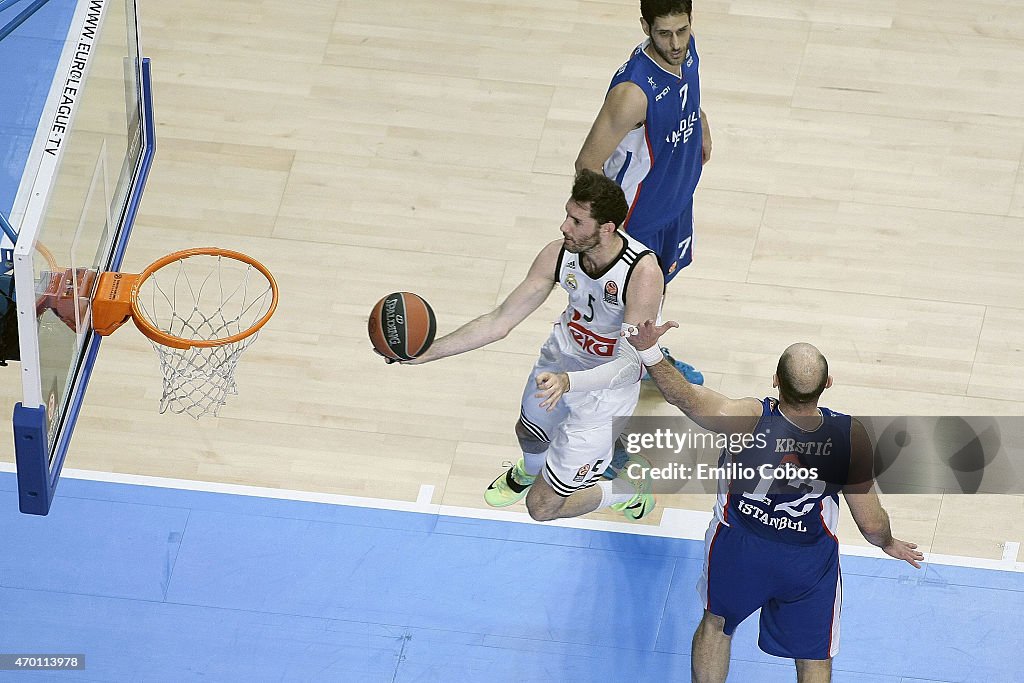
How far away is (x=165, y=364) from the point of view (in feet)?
21.6

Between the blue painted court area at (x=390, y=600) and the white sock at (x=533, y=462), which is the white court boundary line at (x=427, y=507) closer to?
the blue painted court area at (x=390, y=600)

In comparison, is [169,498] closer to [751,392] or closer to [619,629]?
[619,629]

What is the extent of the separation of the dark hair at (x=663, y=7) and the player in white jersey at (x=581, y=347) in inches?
30.4

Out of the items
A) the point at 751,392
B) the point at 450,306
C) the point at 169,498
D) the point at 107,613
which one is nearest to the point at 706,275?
the point at 751,392

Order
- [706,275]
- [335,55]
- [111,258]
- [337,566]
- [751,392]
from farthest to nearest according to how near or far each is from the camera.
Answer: [335,55], [706,275], [751,392], [337,566], [111,258]

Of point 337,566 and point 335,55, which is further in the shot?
point 335,55

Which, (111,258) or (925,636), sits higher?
(111,258)

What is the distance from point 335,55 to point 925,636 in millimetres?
4727

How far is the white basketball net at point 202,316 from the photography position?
6.57 metres

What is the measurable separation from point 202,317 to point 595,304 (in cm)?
231

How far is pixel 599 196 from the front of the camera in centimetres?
527

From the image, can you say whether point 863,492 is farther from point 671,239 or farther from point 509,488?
point 509,488

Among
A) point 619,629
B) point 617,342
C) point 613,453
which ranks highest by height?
point 617,342

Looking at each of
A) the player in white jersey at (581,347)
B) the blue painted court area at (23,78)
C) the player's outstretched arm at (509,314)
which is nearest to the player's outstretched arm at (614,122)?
the player in white jersey at (581,347)
